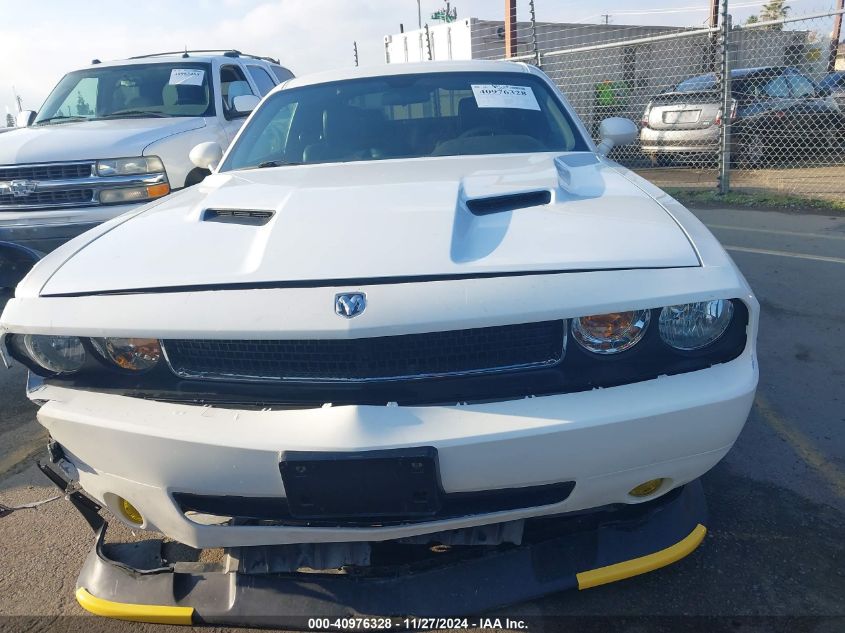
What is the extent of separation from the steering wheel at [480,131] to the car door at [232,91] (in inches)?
139

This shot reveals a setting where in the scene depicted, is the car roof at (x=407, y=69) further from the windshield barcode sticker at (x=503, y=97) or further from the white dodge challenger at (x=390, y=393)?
the white dodge challenger at (x=390, y=393)

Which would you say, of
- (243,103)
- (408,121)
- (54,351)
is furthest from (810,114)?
(54,351)

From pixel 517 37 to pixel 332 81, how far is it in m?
12.7

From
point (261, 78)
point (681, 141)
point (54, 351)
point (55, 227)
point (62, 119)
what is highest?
point (261, 78)

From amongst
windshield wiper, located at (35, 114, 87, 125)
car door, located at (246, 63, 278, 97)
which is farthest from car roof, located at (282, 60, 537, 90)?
car door, located at (246, 63, 278, 97)

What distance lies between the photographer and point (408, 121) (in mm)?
3139

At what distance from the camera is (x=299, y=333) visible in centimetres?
160

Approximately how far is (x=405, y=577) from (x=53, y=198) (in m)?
4.59

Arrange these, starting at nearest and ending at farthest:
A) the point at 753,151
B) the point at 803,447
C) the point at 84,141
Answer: the point at 803,447 < the point at 84,141 < the point at 753,151

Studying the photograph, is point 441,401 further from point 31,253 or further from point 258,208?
point 31,253

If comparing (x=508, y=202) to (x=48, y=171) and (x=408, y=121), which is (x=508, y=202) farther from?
(x=48, y=171)

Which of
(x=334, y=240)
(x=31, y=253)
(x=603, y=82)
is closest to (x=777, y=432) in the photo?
(x=334, y=240)

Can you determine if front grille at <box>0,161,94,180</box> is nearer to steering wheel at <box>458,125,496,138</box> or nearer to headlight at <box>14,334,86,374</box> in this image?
steering wheel at <box>458,125,496,138</box>

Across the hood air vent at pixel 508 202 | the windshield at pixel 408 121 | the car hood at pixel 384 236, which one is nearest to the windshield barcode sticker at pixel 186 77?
the windshield at pixel 408 121
